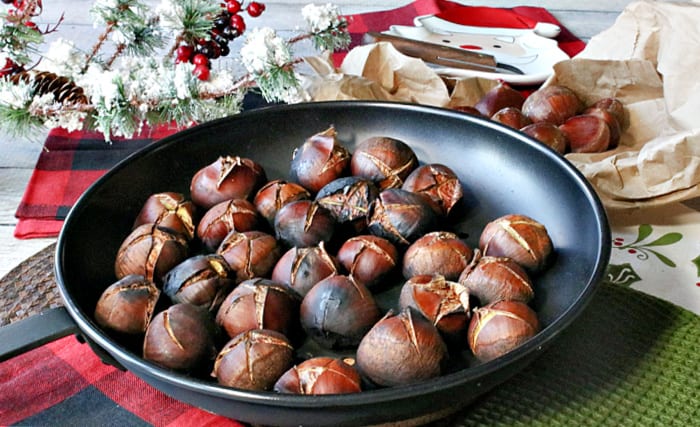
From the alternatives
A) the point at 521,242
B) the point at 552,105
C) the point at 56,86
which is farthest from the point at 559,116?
the point at 56,86

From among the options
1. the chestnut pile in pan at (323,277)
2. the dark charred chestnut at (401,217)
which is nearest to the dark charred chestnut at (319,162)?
the chestnut pile in pan at (323,277)

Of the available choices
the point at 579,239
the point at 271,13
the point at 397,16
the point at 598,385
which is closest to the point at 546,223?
the point at 579,239

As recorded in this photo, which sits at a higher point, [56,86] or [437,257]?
[56,86]

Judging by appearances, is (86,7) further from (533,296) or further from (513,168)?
(533,296)

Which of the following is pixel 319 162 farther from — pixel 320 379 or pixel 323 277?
pixel 320 379

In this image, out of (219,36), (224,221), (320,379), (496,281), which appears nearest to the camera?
(320,379)

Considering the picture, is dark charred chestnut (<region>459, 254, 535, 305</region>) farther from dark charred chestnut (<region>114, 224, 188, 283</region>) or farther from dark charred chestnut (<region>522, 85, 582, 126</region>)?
dark charred chestnut (<region>522, 85, 582, 126</region>)
